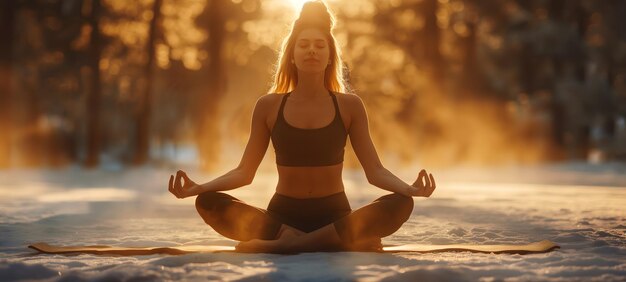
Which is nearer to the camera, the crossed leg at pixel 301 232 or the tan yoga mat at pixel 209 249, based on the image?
the crossed leg at pixel 301 232

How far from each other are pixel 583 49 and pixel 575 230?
23741mm

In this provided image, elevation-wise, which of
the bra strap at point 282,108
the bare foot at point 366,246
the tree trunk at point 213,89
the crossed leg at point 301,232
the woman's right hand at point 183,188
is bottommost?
the bare foot at point 366,246


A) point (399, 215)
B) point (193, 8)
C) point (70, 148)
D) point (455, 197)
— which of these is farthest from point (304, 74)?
point (70, 148)

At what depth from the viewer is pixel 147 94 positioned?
2914 cm

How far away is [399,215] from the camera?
5520mm

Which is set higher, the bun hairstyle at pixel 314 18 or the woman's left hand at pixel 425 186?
the bun hairstyle at pixel 314 18

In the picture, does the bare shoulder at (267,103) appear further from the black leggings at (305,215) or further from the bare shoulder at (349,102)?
the black leggings at (305,215)

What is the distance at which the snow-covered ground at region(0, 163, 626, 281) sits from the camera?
4609 millimetres

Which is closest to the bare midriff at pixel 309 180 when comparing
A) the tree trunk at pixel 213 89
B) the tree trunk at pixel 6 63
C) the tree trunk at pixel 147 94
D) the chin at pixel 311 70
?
the chin at pixel 311 70

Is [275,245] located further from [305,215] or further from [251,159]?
[251,159]

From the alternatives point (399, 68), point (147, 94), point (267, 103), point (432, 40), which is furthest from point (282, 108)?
point (399, 68)

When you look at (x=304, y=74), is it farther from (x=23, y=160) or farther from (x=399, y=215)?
(x=23, y=160)

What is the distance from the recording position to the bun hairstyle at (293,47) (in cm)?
591

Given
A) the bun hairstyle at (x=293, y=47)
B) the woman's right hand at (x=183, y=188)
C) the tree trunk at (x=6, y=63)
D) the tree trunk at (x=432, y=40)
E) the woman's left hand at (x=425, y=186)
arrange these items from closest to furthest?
the woman's left hand at (x=425, y=186), the woman's right hand at (x=183, y=188), the bun hairstyle at (x=293, y=47), the tree trunk at (x=6, y=63), the tree trunk at (x=432, y=40)
